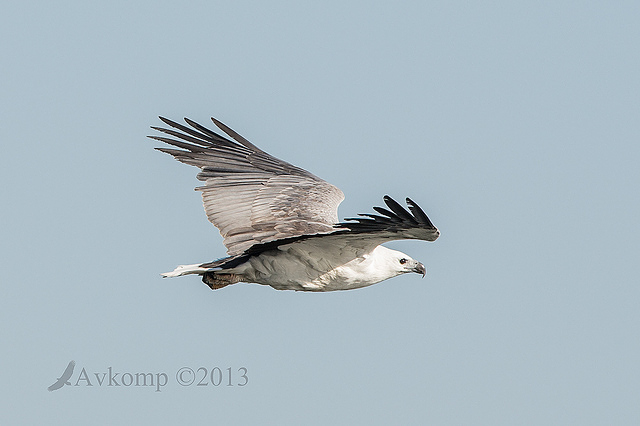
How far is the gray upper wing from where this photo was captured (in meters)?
13.3

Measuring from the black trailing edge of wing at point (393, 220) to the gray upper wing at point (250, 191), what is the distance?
1.42 meters

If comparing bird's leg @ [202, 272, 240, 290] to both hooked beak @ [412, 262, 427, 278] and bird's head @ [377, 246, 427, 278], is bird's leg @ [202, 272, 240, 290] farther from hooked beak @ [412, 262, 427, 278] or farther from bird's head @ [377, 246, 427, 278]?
hooked beak @ [412, 262, 427, 278]

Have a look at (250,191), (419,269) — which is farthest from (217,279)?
(419,269)

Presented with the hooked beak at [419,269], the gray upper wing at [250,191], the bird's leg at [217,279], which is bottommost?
the bird's leg at [217,279]

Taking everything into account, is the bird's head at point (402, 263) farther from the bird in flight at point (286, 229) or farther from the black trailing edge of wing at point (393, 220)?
the black trailing edge of wing at point (393, 220)

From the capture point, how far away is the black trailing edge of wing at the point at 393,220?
419 inches

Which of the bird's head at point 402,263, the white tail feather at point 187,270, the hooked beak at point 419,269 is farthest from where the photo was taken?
the hooked beak at point 419,269

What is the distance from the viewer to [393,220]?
1101 centimetres

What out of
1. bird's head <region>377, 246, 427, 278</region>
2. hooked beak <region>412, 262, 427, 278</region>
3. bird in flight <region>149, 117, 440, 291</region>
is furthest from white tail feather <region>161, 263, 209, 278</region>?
hooked beak <region>412, 262, 427, 278</region>

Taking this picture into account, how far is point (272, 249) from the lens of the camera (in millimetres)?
13109

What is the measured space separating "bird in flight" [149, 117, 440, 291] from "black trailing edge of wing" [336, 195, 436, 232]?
10mm

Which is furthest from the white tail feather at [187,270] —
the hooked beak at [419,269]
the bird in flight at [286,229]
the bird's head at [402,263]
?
the hooked beak at [419,269]

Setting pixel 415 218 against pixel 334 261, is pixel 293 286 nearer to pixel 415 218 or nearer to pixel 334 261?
pixel 334 261

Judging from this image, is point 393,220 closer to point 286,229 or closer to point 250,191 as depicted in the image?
point 286,229
